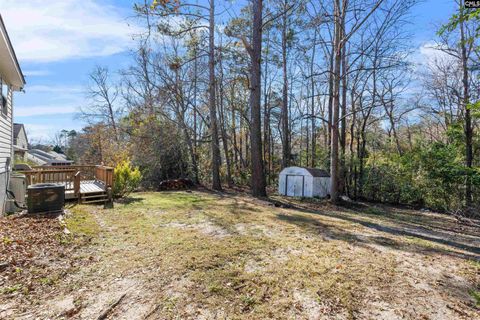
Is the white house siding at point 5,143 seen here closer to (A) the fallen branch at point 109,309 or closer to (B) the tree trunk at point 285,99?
(A) the fallen branch at point 109,309

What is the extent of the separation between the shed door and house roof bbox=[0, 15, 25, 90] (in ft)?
36.3

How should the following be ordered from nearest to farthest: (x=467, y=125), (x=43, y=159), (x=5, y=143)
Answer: (x=5, y=143), (x=467, y=125), (x=43, y=159)

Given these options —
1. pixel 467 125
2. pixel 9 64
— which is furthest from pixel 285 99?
pixel 9 64

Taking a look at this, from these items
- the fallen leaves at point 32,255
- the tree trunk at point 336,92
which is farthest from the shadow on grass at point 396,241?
the fallen leaves at point 32,255

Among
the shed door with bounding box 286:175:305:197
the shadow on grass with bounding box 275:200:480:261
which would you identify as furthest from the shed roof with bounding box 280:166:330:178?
the shadow on grass with bounding box 275:200:480:261

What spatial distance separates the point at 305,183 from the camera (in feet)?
41.2

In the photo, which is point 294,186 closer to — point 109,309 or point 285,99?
point 285,99

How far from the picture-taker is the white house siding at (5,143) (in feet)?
21.2

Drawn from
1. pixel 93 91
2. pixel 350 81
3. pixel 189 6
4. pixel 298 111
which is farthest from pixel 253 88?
pixel 93 91

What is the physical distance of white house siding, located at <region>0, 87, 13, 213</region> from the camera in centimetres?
645

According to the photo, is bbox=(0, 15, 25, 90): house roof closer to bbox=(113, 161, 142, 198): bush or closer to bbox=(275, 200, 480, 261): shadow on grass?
bbox=(113, 161, 142, 198): bush

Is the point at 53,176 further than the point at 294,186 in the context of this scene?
No

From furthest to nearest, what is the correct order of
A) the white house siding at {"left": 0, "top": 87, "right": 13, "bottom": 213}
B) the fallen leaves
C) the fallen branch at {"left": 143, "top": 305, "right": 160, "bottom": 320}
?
the white house siding at {"left": 0, "top": 87, "right": 13, "bottom": 213}
the fallen leaves
the fallen branch at {"left": 143, "top": 305, "right": 160, "bottom": 320}

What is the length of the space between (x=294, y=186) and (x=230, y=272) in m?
10.2
